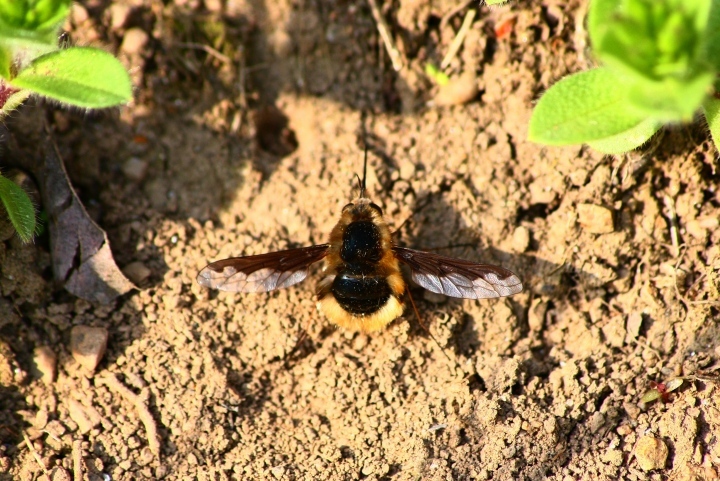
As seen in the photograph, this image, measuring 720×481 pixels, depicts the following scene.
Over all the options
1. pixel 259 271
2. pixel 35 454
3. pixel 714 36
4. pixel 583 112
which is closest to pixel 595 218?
pixel 583 112

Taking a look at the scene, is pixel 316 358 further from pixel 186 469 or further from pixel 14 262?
pixel 14 262

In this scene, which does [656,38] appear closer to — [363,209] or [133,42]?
[363,209]

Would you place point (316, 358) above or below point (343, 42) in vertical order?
below

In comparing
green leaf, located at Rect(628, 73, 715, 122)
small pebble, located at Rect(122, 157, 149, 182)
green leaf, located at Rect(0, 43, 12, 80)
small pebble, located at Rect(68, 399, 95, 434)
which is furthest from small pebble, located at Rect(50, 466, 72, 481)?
green leaf, located at Rect(628, 73, 715, 122)

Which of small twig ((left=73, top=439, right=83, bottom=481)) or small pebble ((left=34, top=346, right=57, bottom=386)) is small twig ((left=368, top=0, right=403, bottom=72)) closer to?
small pebble ((left=34, top=346, right=57, bottom=386))

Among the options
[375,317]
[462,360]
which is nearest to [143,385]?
[375,317]

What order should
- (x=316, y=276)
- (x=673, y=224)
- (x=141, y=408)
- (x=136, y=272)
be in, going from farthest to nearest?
1. (x=316, y=276)
2. (x=136, y=272)
3. (x=673, y=224)
4. (x=141, y=408)

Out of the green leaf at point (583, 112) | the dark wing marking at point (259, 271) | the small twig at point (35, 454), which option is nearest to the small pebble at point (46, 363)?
the small twig at point (35, 454)
